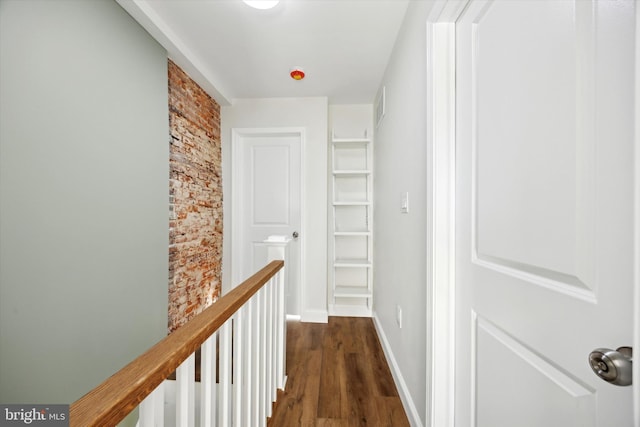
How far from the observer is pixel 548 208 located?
2.08 feet

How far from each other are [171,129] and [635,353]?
2664 mm

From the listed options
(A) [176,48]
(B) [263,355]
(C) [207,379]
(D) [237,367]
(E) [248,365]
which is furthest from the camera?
(A) [176,48]

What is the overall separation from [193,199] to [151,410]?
222cm

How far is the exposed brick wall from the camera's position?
87.6 inches

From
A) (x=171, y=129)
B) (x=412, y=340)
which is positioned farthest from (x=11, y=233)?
(x=412, y=340)

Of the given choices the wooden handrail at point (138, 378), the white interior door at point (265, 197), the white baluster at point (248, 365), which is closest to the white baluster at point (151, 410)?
the wooden handrail at point (138, 378)

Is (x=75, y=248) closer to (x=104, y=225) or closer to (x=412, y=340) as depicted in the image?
(x=104, y=225)

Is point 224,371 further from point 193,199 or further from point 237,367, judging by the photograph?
point 193,199

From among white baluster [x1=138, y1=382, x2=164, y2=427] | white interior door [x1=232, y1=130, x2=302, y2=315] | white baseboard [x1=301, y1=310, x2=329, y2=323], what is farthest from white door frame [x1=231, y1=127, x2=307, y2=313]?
white baluster [x1=138, y1=382, x2=164, y2=427]

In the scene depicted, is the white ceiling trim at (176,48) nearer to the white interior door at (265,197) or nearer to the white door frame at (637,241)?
the white interior door at (265,197)

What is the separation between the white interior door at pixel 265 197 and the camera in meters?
3.11

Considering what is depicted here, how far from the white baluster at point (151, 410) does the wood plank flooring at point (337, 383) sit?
1195 mm

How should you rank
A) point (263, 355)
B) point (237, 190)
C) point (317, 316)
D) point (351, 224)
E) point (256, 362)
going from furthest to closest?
point (351, 224), point (237, 190), point (317, 316), point (263, 355), point (256, 362)

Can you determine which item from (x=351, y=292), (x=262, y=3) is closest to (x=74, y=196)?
(x=262, y=3)
